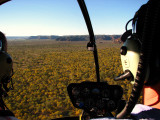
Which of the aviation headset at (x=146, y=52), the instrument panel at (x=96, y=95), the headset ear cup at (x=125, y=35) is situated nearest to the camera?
the aviation headset at (x=146, y=52)

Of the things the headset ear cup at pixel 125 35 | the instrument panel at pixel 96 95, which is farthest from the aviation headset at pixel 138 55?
the instrument panel at pixel 96 95

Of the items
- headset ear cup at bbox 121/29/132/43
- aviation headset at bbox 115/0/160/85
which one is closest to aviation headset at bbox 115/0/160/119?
aviation headset at bbox 115/0/160/85

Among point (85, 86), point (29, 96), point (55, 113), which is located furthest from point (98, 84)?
point (29, 96)

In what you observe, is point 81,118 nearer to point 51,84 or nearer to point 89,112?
point 89,112

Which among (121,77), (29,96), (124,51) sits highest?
(124,51)

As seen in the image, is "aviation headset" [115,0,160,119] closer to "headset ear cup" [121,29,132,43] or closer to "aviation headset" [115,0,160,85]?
"aviation headset" [115,0,160,85]

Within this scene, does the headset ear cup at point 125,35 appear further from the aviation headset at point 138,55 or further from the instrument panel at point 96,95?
the instrument panel at point 96,95

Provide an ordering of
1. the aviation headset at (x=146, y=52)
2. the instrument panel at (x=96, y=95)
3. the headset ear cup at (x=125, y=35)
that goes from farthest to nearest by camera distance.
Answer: the instrument panel at (x=96, y=95), the headset ear cup at (x=125, y=35), the aviation headset at (x=146, y=52)

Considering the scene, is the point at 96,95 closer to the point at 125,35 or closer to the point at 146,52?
the point at 125,35
